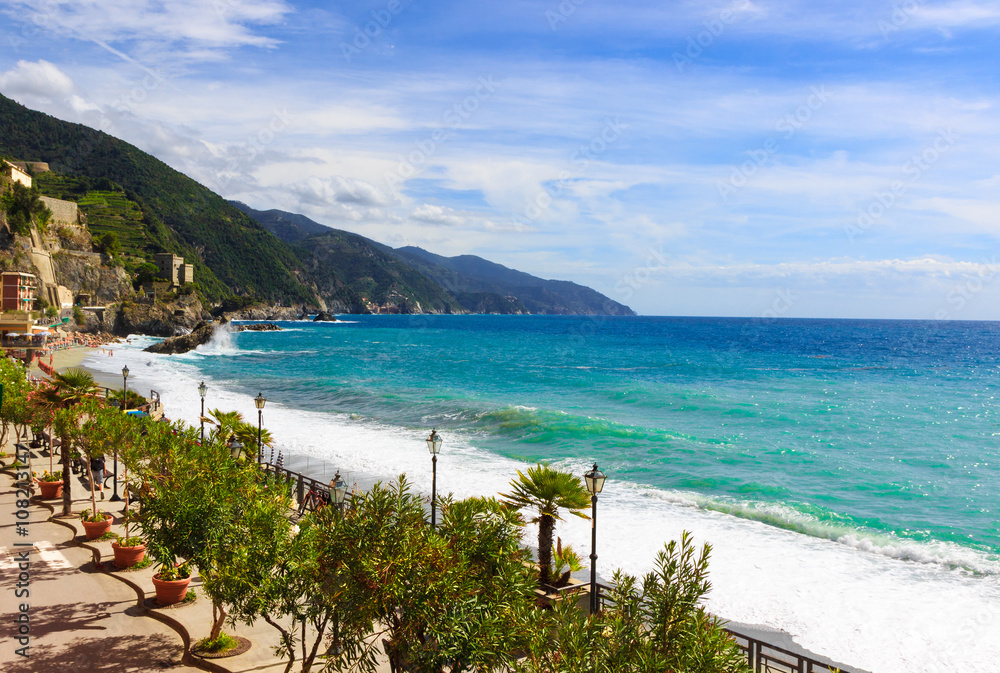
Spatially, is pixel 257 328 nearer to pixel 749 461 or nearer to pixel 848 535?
pixel 749 461

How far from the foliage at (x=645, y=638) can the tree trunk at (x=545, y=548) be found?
659cm

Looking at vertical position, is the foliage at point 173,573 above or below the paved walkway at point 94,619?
above

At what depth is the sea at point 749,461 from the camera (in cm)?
1450

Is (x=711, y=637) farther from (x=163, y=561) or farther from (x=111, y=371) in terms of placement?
(x=111, y=371)

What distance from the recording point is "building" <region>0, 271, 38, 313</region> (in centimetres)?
7919

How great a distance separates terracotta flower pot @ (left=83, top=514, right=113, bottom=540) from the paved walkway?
0.23 meters

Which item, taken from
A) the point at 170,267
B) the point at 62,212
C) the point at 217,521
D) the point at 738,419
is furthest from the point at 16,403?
the point at 170,267

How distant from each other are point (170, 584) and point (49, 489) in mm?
9502

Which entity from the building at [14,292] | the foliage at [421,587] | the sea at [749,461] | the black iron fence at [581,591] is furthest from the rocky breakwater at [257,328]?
the foliage at [421,587]

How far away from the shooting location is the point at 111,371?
60406mm

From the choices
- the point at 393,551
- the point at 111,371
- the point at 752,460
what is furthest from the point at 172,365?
the point at 393,551

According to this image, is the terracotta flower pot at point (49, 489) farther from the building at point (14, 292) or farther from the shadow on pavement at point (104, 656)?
the building at point (14, 292)

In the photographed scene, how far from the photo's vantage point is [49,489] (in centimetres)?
1792

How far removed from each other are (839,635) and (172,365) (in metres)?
71.0
